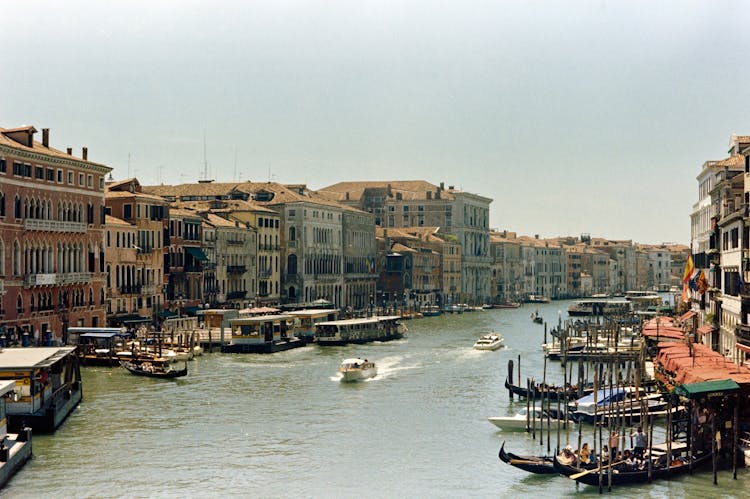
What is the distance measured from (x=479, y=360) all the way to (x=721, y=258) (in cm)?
1143

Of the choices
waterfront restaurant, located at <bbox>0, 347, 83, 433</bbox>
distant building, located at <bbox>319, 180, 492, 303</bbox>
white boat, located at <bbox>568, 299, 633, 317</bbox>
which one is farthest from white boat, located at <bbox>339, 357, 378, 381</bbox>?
distant building, located at <bbox>319, 180, 492, 303</bbox>

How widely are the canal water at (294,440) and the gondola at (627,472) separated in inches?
6.7

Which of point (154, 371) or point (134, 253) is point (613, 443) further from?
point (134, 253)

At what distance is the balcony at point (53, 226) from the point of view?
3528 cm

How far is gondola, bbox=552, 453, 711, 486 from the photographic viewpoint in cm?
1811

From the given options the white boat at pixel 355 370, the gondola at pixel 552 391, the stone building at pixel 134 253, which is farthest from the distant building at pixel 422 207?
the gondola at pixel 552 391

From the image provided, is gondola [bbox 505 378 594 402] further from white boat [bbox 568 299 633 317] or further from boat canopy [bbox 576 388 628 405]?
white boat [bbox 568 299 633 317]

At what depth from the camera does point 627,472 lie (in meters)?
18.2

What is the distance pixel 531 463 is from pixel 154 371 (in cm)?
1439

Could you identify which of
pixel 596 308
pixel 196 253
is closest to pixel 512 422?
pixel 196 253

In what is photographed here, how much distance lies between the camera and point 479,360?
3766 centimetres

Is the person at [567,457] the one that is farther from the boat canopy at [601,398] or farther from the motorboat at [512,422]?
the boat canopy at [601,398]

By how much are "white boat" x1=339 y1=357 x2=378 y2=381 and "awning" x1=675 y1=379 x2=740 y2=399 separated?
13.2m

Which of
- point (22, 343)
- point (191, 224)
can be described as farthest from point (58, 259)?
point (191, 224)
